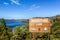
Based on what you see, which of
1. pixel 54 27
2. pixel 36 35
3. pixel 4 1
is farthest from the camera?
pixel 4 1

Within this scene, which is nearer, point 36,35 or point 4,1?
point 36,35

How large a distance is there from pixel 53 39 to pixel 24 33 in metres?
1.53

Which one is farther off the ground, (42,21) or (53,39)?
(42,21)

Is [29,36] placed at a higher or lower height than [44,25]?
lower

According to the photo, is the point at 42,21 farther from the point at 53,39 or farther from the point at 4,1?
the point at 4,1

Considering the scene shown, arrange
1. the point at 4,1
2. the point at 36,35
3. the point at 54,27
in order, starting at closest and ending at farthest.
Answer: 1. the point at 36,35
2. the point at 54,27
3. the point at 4,1

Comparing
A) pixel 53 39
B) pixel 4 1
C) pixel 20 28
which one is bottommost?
pixel 53 39

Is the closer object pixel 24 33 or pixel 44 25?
pixel 44 25

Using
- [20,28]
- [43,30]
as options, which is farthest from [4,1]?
[43,30]

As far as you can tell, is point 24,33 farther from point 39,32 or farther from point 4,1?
point 4,1

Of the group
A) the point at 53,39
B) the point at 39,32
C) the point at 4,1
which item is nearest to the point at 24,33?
the point at 39,32

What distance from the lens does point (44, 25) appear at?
7.45m

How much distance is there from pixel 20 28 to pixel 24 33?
1.17 ft

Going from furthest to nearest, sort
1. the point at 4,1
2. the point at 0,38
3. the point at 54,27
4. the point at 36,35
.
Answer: the point at 4,1, the point at 54,27, the point at 36,35, the point at 0,38
